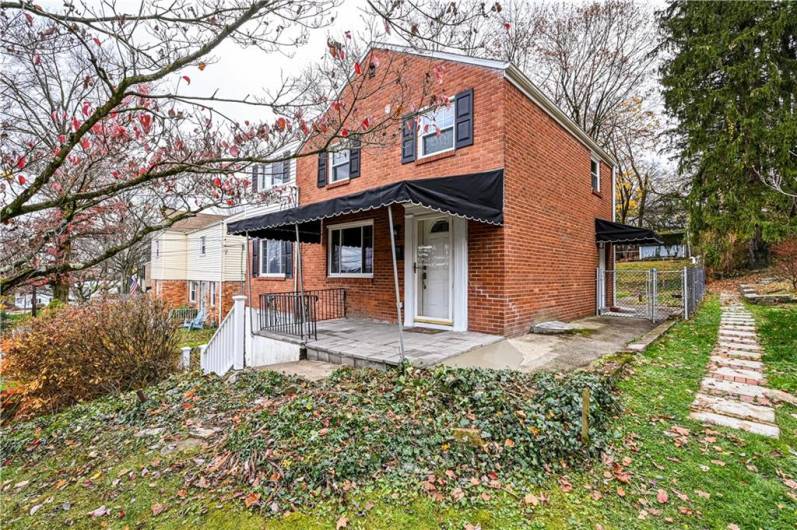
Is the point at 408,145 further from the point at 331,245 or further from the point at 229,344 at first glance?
the point at 229,344

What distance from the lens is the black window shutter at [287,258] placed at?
468 inches

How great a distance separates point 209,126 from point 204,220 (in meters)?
24.0

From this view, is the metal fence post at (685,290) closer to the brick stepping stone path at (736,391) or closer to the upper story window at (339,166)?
the brick stepping stone path at (736,391)

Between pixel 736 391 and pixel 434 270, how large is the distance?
4918mm

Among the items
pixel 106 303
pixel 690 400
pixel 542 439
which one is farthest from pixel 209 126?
pixel 690 400

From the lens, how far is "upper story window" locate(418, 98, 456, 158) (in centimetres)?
773

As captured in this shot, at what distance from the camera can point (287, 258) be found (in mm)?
12180

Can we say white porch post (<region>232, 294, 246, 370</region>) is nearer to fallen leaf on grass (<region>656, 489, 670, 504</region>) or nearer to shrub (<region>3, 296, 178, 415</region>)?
shrub (<region>3, 296, 178, 415</region>)

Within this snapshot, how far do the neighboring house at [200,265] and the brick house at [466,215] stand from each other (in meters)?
8.92

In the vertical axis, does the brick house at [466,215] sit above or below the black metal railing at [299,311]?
above

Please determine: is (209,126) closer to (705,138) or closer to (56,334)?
(56,334)

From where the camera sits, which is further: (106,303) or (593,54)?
(593,54)

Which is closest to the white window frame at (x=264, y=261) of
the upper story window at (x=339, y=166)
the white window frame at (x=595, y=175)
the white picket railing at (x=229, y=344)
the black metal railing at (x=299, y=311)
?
the black metal railing at (x=299, y=311)

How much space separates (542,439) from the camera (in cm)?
308
